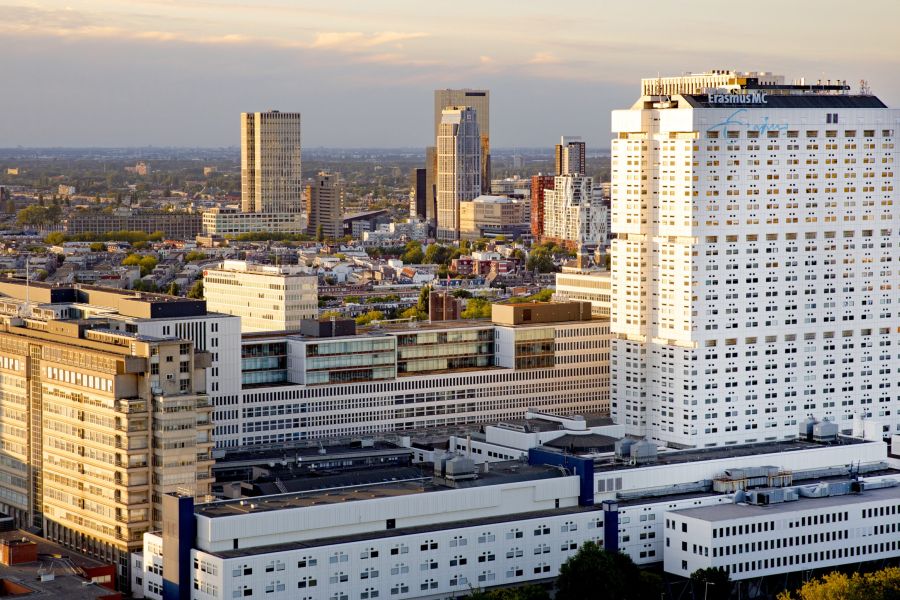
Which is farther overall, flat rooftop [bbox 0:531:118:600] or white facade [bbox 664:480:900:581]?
white facade [bbox 664:480:900:581]

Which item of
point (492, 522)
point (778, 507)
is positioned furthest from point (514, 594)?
point (778, 507)

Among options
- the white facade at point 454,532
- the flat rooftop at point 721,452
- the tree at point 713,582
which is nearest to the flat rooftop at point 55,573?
the white facade at point 454,532

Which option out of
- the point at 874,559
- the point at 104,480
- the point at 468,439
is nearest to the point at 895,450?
the point at 874,559

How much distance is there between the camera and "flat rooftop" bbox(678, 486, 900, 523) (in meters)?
94.4

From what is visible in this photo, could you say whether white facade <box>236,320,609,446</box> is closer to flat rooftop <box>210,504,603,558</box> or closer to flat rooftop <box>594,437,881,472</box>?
flat rooftop <box>594,437,881,472</box>

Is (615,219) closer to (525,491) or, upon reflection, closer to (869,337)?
(869,337)

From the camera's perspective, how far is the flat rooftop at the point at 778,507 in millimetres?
94438

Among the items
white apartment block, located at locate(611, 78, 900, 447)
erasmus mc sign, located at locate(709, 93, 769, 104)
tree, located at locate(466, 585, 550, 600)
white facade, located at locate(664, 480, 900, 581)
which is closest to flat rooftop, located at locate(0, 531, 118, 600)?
tree, located at locate(466, 585, 550, 600)

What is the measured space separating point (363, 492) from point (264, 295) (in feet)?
225

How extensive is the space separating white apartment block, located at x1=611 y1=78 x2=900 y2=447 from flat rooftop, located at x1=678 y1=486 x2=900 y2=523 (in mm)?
16756

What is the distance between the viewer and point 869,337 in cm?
12188

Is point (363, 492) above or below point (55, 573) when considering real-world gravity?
above

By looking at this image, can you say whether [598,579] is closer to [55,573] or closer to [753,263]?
[55,573]

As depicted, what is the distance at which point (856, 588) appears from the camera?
8619 centimetres
